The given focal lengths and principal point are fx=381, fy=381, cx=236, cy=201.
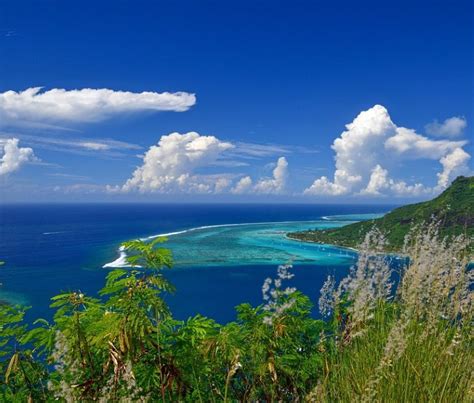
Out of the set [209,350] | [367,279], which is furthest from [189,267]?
[367,279]

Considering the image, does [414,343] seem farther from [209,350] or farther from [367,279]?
[209,350]

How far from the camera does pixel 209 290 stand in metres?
75.9

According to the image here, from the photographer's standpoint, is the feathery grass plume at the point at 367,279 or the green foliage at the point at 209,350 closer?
the green foliage at the point at 209,350

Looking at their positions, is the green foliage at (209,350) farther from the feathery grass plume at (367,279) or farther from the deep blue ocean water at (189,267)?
the deep blue ocean water at (189,267)

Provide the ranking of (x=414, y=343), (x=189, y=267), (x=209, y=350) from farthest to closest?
(x=189, y=267)
(x=209, y=350)
(x=414, y=343)

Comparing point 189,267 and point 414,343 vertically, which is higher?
point 414,343

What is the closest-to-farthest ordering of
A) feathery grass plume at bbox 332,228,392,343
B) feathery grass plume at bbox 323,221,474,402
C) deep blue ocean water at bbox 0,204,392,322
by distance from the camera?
feathery grass plume at bbox 323,221,474,402, feathery grass plume at bbox 332,228,392,343, deep blue ocean water at bbox 0,204,392,322

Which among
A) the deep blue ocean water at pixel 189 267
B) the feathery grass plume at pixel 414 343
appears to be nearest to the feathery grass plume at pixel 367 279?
the feathery grass plume at pixel 414 343

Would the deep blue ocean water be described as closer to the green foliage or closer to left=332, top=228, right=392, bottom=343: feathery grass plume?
left=332, top=228, right=392, bottom=343: feathery grass plume

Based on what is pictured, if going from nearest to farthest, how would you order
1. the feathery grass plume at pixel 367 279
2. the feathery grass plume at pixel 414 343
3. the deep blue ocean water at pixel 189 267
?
the feathery grass plume at pixel 414 343 < the feathery grass plume at pixel 367 279 < the deep blue ocean water at pixel 189 267

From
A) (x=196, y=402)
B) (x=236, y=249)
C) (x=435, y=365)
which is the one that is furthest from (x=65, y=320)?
(x=236, y=249)

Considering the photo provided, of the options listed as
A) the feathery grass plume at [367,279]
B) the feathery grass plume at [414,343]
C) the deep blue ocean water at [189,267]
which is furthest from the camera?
the deep blue ocean water at [189,267]

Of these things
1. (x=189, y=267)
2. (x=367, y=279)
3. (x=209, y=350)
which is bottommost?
(x=189, y=267)

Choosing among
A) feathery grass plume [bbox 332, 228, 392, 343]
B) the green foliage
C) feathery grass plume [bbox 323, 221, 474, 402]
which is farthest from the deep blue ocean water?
the green foliage
